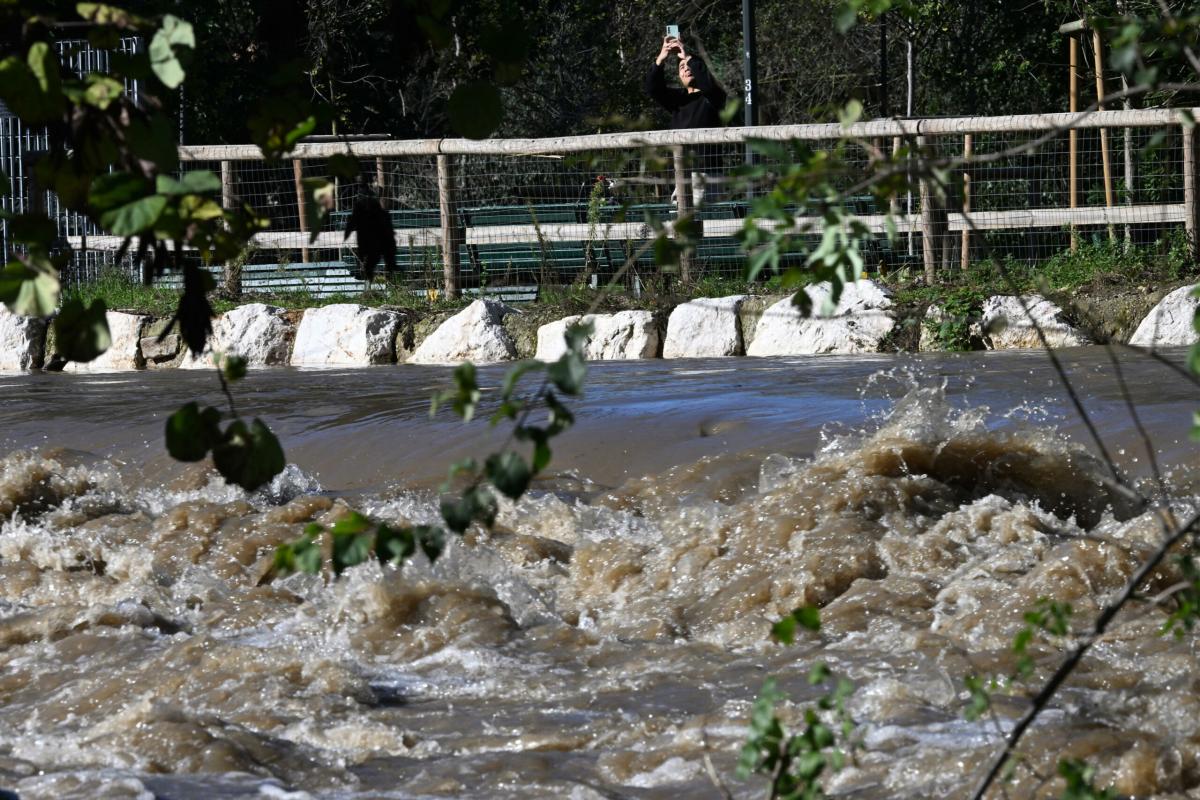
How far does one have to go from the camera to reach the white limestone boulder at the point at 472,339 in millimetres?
11164

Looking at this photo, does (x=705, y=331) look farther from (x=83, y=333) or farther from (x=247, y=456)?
(x=83, y=333)

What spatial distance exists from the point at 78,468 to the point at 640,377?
3.29 meters

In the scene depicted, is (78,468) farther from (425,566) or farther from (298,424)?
(425,566)

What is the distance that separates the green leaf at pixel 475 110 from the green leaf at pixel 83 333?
43 cm

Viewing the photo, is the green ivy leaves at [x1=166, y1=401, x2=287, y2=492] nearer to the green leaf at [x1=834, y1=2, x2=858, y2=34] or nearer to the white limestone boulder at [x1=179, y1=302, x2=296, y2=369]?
the green leaf at [x1=834, y1=2, x2=858, y2=34]

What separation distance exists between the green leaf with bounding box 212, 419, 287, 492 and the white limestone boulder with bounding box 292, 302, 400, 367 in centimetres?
994

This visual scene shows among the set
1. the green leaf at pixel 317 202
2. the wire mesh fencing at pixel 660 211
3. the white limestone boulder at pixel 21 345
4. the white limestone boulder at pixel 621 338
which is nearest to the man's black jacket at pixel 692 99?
the wire mesh fencing at pixel 660 211

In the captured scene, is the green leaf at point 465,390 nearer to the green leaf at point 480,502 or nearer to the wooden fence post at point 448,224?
the green leaf at point 480,502

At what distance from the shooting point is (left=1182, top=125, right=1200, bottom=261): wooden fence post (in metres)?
10.5

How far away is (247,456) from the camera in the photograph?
168 centimetres

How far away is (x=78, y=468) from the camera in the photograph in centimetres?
728

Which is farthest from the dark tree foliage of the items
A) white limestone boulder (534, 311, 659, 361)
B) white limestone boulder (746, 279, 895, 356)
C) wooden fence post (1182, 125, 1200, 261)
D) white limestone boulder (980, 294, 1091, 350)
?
white limestone boulder (980, 294, 1091, 350)

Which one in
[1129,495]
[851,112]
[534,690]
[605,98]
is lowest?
[534,690]

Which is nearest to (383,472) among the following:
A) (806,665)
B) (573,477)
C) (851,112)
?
(573,477)
